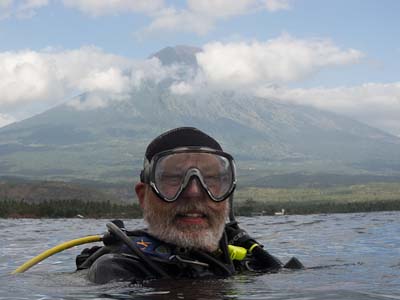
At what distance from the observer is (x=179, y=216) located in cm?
559

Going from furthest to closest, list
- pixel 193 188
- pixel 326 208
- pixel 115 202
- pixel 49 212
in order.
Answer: pixel 115 202 < pixel 326 208 < pixel 49 212 < pixel 193 188

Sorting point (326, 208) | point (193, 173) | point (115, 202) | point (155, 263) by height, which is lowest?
point (326, 208)

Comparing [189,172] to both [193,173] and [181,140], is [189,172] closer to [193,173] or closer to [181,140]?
[193,173]

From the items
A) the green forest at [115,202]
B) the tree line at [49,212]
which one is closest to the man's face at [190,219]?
the tree line at [49,212]

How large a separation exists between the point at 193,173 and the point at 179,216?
369 mm

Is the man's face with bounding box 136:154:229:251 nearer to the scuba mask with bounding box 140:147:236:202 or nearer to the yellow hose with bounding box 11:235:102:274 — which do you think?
the scuba mask with bounding box 140:147:236:202

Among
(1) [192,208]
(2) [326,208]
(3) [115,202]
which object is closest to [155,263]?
(1) [192,208]

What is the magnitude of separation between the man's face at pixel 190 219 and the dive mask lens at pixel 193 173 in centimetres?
4

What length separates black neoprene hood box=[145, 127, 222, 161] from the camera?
5840mm

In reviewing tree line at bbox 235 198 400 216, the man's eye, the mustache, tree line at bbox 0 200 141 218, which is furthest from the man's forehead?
tree line at bbox 235 198 400 216

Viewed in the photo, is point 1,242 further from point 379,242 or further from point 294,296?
point 294,296

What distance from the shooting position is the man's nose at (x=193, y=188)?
5.55 meters

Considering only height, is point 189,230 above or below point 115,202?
above

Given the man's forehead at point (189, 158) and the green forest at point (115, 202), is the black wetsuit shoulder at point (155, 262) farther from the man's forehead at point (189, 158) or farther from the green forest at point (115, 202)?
the green forest at point (115, 202)
